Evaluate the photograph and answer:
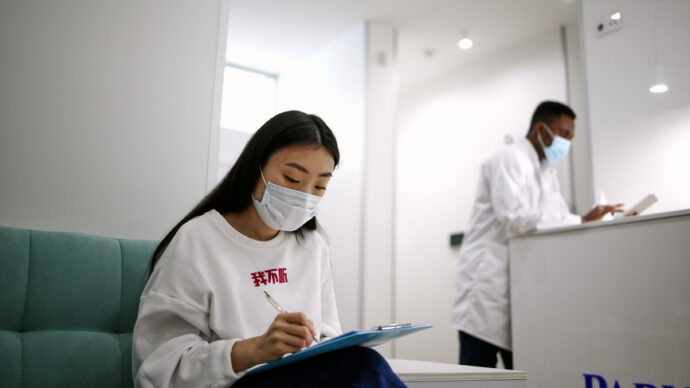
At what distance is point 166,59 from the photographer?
193 cm

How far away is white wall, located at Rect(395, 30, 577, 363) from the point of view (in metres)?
4.01

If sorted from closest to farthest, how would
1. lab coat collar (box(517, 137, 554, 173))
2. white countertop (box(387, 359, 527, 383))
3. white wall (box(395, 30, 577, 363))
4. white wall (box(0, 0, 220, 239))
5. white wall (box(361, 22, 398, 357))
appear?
1. white countertop (box(387, 359, 527, 383))
2. white wall (box(0, 0, 220, 239))
3. lab coat collar (box(517, 137, 554, 173))
4. white wall (box(361, 22, 398, 357))
5. white wall (box(395, 30, 577, 363))

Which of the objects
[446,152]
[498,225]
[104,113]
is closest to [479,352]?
[498,225]

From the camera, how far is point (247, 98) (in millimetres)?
3398

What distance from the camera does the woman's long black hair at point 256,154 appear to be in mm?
1359

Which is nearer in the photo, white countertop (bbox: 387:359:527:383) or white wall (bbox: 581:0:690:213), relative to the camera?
white countertop (bbox: 387:359:527:383)

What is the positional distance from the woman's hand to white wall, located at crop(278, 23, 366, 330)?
98.3 inches

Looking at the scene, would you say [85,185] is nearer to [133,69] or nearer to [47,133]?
[47,133]

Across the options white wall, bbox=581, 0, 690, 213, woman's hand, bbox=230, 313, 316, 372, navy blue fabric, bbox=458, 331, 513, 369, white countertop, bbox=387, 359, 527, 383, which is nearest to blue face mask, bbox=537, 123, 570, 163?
white wall, bbox=581, 0, 690, 213

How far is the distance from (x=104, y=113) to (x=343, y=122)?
Answer: 225 cm

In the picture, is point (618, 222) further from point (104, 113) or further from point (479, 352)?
point (104, 113)

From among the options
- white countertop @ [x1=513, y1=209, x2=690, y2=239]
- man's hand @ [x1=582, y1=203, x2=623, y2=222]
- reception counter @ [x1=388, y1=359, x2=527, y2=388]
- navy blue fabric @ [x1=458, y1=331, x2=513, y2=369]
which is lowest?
navy blue fabric @ [x1=458, y1=331, x2=513, y2=369]

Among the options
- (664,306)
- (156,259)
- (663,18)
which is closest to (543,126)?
(663,18)

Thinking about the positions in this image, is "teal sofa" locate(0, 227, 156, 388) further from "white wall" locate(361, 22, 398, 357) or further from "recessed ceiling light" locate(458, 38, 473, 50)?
"recessed ceiling light" locate(458, 38, 473, 50)
